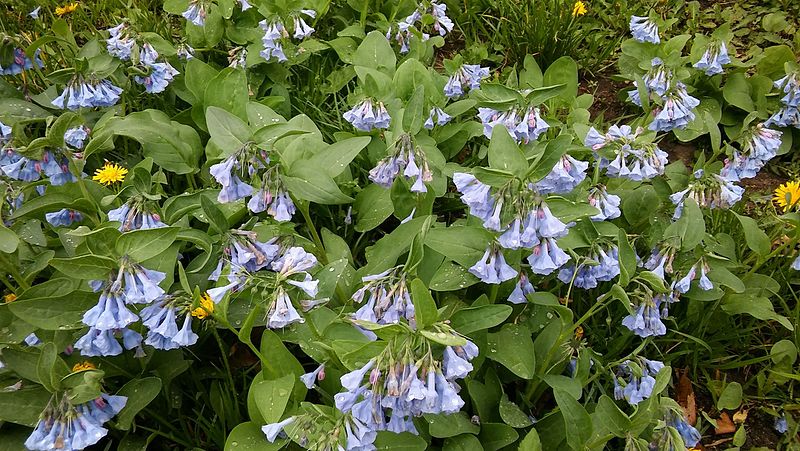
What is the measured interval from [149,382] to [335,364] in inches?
21.9

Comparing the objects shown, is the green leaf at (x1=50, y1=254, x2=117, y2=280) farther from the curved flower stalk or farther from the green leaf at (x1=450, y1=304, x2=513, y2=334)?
the curved flower stalk

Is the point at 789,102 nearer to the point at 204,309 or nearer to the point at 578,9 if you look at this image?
the point at 578,9

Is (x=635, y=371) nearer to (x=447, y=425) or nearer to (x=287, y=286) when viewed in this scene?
(x=447, y=425)

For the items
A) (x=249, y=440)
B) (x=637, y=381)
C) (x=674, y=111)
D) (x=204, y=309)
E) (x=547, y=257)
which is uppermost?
(x=547, y=257)

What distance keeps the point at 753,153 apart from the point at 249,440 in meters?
2.12

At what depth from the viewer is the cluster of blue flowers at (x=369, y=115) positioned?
2482 millimetres

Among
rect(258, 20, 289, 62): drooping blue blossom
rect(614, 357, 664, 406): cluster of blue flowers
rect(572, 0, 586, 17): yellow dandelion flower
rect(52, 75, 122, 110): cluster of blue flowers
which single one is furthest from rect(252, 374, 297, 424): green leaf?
rect(572, 0, 586, 17): yellow dandelion flower

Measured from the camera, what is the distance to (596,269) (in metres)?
2.05

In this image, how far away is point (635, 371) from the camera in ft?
6.47

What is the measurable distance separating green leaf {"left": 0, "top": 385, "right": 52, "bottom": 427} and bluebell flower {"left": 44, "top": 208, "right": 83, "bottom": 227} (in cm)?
60

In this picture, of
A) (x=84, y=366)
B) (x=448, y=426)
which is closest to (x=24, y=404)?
(x=84, y=366)

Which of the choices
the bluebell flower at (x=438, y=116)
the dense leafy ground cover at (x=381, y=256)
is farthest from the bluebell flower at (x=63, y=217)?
the bluebell flower at (x=438, y=116)

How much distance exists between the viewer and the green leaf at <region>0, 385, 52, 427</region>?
1817 mm

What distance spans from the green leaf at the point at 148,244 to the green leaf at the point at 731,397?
1.89 m
